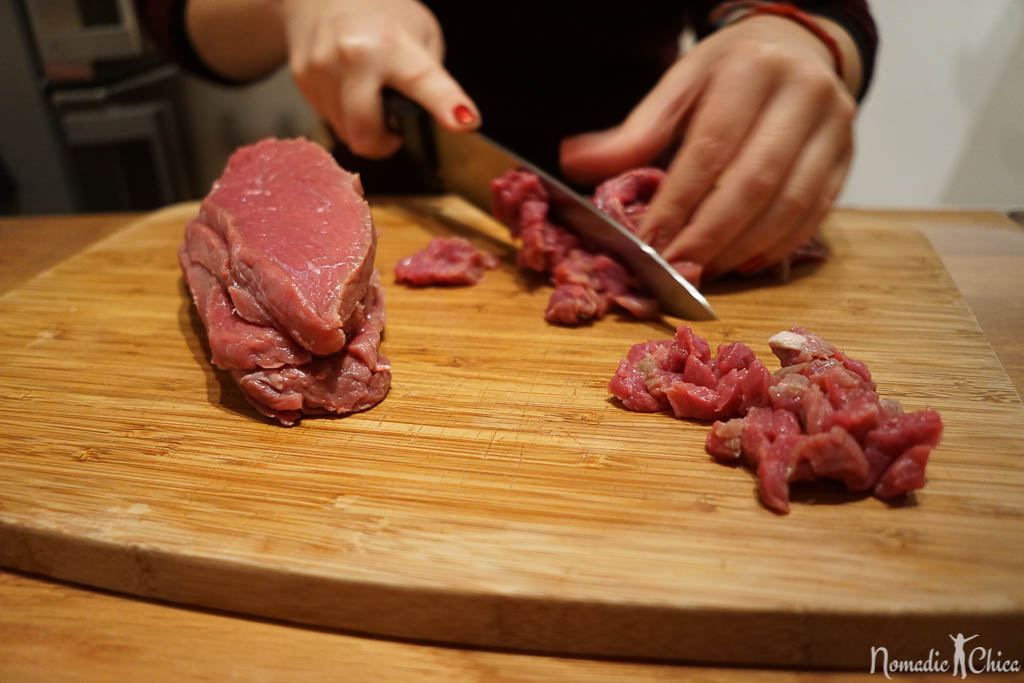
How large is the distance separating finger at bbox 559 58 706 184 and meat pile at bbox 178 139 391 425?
1.15 meters

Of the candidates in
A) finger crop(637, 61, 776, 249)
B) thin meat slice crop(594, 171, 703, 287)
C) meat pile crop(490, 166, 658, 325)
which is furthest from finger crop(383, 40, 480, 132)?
finger crop(637, 61, 776, 249)

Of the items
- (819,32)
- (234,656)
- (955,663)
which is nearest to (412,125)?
(819,32)

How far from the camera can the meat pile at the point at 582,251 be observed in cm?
261

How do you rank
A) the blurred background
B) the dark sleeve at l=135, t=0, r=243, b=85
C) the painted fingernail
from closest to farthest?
the painted fingernail → the dark sleeve at l=135, t=0, r=243, b=85 → the blurred background

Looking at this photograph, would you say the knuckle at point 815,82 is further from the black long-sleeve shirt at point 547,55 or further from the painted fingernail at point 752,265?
the black long-sleeve shirt at point 547,55

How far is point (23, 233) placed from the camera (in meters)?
3.94

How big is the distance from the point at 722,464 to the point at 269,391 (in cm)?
133

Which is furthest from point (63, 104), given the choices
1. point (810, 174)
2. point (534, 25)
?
point (810, 174)

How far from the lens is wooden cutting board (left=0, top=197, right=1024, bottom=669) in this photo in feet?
4.84

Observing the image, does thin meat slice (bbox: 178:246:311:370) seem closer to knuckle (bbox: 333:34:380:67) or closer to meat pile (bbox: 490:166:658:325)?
meat pile (bbox: 490:166:658:325)

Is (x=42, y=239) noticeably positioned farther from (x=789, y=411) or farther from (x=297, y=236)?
(x=789, y=411)

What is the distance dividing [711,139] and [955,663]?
6.26 ft

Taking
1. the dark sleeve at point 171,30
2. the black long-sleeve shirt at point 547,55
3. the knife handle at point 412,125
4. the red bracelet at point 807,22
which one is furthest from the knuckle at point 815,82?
the dark sleeve at point 171,30

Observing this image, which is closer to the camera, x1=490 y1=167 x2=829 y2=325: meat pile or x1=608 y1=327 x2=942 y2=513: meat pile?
x1=608 y1=327 x2=942 y2=513: meat pile
